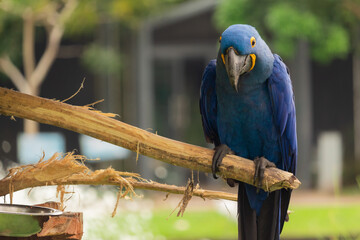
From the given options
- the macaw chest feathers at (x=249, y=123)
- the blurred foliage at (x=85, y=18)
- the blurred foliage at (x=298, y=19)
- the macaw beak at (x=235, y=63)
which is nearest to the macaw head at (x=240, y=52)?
the macaw beak at (x=235, y=63)

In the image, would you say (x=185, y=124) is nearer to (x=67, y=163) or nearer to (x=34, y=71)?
(x=34, y=71)

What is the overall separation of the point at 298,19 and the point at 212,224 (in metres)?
2.64

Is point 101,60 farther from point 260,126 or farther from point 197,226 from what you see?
point 260,126

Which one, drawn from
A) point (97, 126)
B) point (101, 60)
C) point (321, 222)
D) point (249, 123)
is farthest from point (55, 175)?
point (101, 60)

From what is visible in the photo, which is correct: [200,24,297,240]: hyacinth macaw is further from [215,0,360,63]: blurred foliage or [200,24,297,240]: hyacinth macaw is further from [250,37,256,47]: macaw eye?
[215,0,360,63]: blurred foliage

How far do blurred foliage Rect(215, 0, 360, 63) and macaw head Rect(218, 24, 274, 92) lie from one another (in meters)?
4.48

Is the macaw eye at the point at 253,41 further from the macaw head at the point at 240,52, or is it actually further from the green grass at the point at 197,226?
the green grass at the point at 197,226

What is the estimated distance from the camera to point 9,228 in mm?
1320

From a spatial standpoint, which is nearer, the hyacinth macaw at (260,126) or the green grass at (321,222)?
the hyacinth macaw at (260,126)

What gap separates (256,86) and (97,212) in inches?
93.3

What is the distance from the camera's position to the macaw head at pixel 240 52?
174 centimetres

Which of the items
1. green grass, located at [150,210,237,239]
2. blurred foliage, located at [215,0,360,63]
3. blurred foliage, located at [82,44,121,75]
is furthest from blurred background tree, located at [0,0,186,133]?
green grass, located at [150,210,237,239]

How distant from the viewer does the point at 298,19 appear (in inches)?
249

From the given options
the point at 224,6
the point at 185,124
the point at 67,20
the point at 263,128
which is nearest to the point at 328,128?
the point at 185,124
